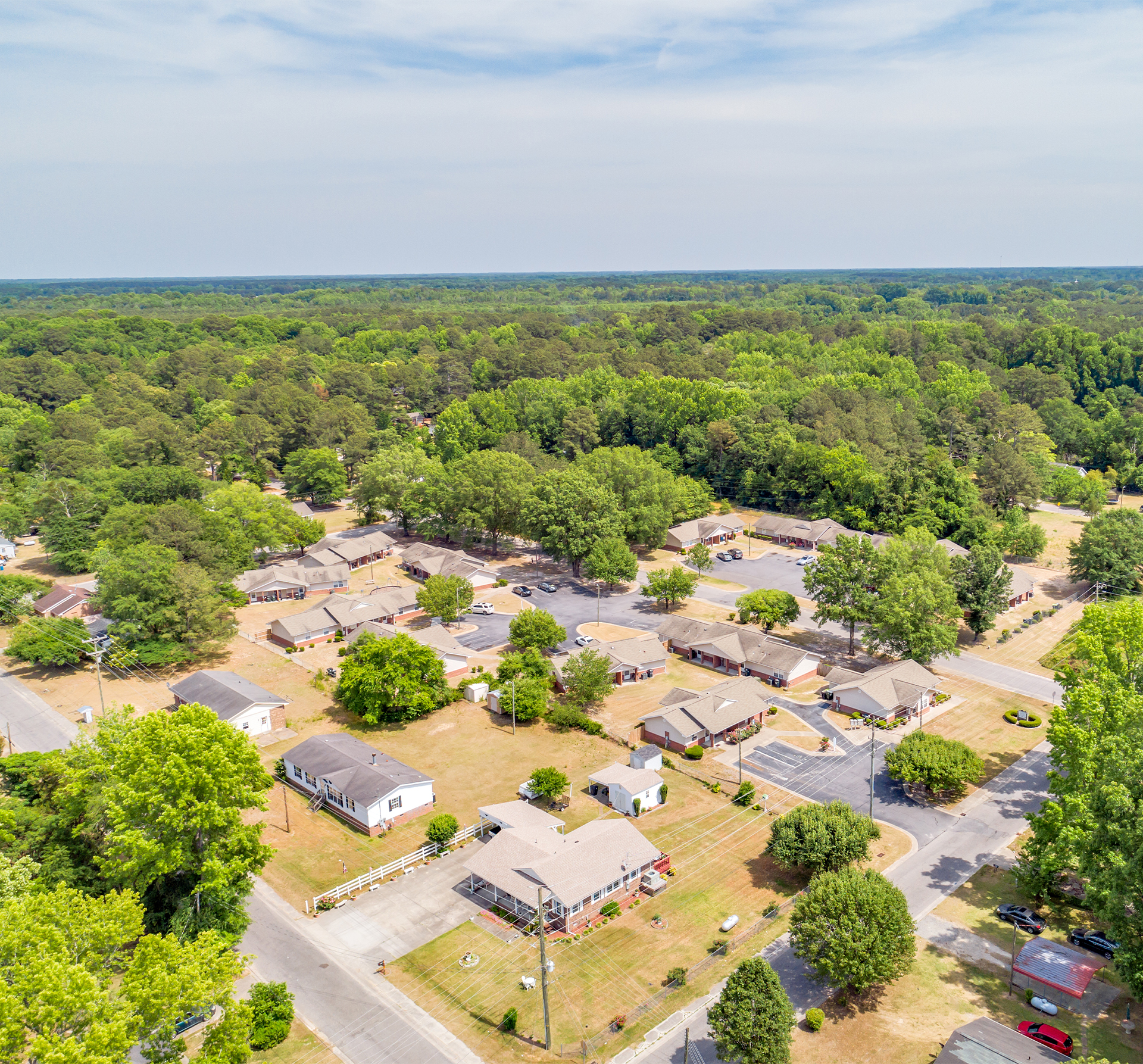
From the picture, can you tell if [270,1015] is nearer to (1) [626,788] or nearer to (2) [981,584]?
(1) [626,788]

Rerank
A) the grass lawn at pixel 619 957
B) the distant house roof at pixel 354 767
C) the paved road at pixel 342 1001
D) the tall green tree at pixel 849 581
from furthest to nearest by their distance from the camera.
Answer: the tall green tree at pixel 849 581 < the distant house roof at pixel 354 767 < the grass lawn at pixel 619 957 < the paved road at pixel 342 1001

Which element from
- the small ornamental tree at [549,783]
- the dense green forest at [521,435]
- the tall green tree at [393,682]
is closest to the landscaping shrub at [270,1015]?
the small ornamental tree at [549,783]

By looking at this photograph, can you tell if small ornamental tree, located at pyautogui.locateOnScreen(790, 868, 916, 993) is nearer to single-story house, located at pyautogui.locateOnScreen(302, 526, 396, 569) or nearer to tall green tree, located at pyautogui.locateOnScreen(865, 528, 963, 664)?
tall green tree, located at pyautogui.locateOnScreen(865, 528, 963, 664)

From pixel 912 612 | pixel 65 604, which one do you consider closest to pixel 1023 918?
pixel 912 612

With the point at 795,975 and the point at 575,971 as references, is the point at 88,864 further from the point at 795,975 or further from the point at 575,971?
the point at 795,975

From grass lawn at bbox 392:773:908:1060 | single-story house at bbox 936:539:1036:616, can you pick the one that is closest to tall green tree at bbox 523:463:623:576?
single-story house at bbox 936:539:1036:616

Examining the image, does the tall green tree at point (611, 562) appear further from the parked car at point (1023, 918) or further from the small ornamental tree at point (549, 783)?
the parked car at point (1023, 918)
